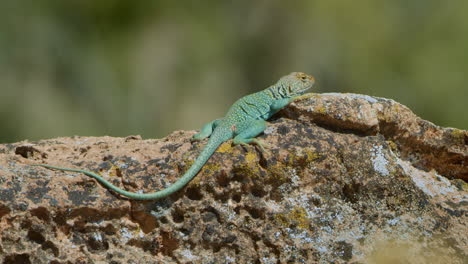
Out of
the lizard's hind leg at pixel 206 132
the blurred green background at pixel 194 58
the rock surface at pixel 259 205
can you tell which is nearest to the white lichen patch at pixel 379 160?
the rock surface at pixel 259 205

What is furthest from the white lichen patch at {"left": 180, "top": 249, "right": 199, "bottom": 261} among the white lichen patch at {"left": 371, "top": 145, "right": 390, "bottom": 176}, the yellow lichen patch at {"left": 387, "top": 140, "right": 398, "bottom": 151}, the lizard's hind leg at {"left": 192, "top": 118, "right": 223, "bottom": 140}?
the yellow lichen patch at {"left": 387, "top": 140, "right": 398, "bottom": 151}

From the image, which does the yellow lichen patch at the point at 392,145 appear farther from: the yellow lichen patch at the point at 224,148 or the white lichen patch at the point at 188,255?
the white lichen patch at the point at 188,255

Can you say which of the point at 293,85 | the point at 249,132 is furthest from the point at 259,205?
the point at 293,85

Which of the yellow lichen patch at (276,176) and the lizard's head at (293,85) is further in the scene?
the lizard's head at (293,85)

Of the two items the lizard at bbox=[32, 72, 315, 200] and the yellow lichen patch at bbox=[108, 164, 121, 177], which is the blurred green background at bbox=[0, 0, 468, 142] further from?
the yellow lichen patch at bbox=[108, 164, 121, 177]

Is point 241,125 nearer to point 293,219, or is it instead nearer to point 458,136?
point 293,219
